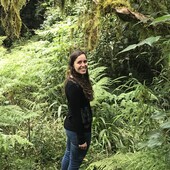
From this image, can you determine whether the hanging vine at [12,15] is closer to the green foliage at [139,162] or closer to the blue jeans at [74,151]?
the blue jeans at [74,151]

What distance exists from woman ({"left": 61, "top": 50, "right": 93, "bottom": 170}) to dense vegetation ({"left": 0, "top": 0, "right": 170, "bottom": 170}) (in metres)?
0.26

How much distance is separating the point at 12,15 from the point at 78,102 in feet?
5.67

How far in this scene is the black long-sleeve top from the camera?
305 centimetres

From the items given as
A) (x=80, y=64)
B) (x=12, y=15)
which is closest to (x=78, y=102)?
(x=80, y=64)

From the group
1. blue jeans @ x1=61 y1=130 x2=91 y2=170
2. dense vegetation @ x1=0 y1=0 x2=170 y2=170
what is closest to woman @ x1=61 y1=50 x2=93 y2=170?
blue jeans @ x1=61 y1=130 x2=91 y2=170

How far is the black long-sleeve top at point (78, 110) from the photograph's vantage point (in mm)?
3053

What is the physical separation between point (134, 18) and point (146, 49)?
10.1ft

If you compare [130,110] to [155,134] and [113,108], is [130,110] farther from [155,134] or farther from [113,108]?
[155,134]

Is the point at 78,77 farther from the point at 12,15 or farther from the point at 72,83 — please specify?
the point at 12,15

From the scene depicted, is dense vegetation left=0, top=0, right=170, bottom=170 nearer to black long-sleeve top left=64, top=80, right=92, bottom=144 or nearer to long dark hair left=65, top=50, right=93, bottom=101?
long dark hair left=65, top=50, right=93, bottom=101

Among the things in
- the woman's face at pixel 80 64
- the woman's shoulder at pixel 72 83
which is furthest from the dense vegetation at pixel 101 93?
the woman's shoulder at pixel 72 83

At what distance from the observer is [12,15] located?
4.25 meters

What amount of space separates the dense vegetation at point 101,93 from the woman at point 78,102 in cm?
26

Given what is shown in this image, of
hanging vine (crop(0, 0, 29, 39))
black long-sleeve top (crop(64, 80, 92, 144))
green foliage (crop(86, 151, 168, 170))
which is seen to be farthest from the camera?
hanging vine (crop(0, 0, 29, 39))
